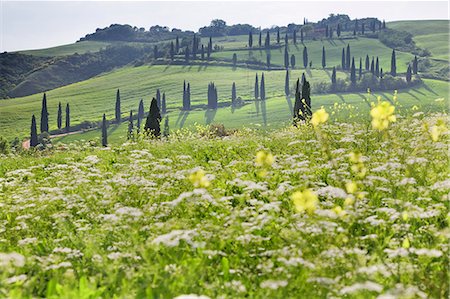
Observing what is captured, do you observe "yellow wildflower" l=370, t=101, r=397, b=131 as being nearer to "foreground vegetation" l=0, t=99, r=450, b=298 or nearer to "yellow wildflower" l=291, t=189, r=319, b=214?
"foreground vegetation" l=0, t=99, r=450, b=298

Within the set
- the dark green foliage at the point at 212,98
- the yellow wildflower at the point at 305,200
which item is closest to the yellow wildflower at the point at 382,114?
the yellow wildflower at the point at 305,200

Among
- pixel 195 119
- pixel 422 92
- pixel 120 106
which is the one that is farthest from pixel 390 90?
pixel 120 106

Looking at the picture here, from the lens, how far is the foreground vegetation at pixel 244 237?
455 centimetres

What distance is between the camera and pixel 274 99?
438 ft

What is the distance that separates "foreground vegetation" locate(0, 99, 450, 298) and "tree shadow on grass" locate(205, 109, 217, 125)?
350ft

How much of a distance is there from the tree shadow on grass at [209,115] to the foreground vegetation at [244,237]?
106541 millimetres

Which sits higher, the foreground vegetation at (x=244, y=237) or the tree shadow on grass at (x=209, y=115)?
the foreground vegetation at (x=244, y=237)

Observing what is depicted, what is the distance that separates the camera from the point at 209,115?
124312 millimetres

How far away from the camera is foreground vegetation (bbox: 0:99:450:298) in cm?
455

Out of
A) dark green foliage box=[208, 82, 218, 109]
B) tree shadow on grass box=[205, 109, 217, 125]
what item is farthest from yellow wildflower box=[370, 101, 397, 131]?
dark green foliage box=[208, 82, 218, 109]

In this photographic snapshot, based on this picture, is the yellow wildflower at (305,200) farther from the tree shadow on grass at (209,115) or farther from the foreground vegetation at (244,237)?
the tree shadow on grass at (209,115)

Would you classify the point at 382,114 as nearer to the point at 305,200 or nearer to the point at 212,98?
the point at 305,200

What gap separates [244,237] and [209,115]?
11965cm

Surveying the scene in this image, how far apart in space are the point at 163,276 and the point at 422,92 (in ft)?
448
